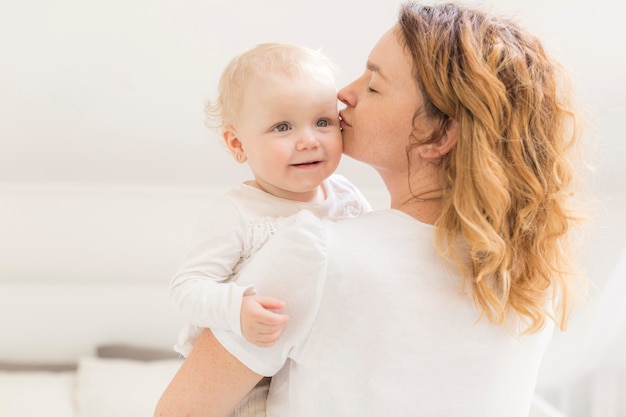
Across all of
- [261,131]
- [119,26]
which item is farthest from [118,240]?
[261,131]

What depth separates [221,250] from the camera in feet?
4.44

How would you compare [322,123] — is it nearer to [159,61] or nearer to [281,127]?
[281,127]

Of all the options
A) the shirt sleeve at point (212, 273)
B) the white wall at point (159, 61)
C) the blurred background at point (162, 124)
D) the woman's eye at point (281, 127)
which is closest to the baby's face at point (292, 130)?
the woman's eye at point (281, 127)

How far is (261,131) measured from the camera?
1430 millimetres

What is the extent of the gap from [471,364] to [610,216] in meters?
2.03

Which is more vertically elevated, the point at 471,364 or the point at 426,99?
the point at 426,99

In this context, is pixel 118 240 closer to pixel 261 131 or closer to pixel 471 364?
pixel 261 131

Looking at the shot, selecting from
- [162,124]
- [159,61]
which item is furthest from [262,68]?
[162,124]

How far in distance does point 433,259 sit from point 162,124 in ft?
→ 5.78

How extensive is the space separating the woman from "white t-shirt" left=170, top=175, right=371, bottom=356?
0.15 feet

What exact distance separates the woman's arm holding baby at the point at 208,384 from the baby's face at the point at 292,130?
31 centimetres

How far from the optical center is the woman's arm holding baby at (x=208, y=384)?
1.23 meters

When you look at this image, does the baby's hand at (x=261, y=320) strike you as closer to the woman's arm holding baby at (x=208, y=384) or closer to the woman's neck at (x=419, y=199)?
the woman's arm holding baby at (x=208, y=384)

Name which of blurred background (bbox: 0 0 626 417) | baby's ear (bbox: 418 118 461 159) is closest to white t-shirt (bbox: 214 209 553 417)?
baby's ear (bbox: 418 118 461 159)
